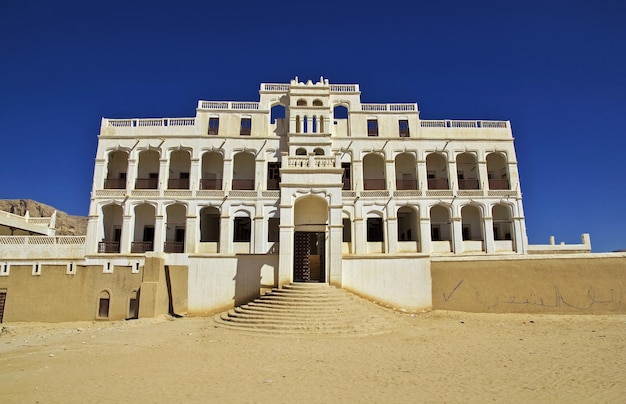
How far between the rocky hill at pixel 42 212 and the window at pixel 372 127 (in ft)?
137

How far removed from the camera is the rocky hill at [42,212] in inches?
2082

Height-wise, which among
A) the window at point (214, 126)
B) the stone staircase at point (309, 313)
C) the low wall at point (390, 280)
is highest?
the window at point (214, 126)

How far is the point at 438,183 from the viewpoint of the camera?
3025 centimetres

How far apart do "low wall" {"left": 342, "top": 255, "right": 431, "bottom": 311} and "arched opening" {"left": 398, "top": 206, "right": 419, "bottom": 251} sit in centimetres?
783

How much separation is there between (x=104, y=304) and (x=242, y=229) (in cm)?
1071

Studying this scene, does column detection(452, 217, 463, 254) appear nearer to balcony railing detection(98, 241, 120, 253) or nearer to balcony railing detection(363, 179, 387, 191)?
balcony railing detection(363, 179, 387, 191)

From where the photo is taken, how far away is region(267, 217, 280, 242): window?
2878 centimetres

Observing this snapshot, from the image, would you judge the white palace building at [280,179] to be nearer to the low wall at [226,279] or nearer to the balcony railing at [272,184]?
the balcony railing at [272,184]

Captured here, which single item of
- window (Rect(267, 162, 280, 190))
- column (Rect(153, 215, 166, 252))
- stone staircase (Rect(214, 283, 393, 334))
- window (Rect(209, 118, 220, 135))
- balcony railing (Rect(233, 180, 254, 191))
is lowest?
stone staircase (Rect(214, 283, 393, 334))

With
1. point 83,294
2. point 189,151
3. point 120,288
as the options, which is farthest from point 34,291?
point 189,151

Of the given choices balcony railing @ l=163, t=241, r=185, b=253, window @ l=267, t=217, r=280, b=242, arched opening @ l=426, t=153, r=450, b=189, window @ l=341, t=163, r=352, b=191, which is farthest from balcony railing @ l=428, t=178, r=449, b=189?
balcony railing @ l=163, t=241, r=185, b=253

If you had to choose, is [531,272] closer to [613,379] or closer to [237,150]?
[613,379]

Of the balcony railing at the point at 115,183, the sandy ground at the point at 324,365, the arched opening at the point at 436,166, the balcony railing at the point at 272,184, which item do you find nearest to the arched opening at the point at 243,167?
the balcony railing at the point at 272,184

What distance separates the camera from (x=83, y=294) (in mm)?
21406
